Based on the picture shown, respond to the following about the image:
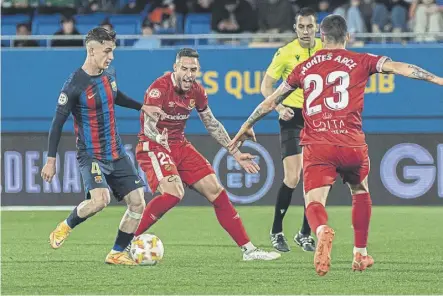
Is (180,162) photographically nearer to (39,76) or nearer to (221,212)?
(221,212)

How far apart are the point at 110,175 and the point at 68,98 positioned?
780 millimetres

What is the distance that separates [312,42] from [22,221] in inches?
204

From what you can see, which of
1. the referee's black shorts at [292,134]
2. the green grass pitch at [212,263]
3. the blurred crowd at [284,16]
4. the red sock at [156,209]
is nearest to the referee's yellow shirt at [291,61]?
the referee's black shorts at [292,134]

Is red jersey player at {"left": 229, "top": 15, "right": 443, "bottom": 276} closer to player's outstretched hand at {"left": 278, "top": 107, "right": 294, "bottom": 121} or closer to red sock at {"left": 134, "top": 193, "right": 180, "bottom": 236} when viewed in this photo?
red sock at {"left": 134, "top": 193, "right": 180, "bottom": 236}

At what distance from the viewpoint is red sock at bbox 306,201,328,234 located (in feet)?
27.2

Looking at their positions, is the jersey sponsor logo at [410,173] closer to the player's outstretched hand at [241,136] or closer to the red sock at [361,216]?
the player's outstretched hand at [241,136]

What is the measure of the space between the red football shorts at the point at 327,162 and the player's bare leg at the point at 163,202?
1739 mm

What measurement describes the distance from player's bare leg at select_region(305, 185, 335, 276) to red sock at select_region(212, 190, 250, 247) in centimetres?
156

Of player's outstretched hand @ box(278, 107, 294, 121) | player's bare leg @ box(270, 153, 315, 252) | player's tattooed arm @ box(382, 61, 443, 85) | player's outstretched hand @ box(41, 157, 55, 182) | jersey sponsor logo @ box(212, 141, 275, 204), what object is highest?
player's tattooed arm @ box(382, 61, 443, 85)

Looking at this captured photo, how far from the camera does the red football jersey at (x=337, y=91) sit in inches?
336

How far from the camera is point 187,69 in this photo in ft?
32.4

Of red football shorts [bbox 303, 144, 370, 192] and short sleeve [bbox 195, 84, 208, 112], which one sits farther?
short sleeve [bbox 195, 84, 208, 112]

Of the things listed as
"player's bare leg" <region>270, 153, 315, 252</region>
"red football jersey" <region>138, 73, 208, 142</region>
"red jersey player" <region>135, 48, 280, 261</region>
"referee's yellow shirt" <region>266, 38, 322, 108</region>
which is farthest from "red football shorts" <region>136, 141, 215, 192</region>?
"referee's yellow shirt" <region>266, 38, 322, 108</region>

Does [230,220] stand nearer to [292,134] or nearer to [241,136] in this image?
[241,136]
